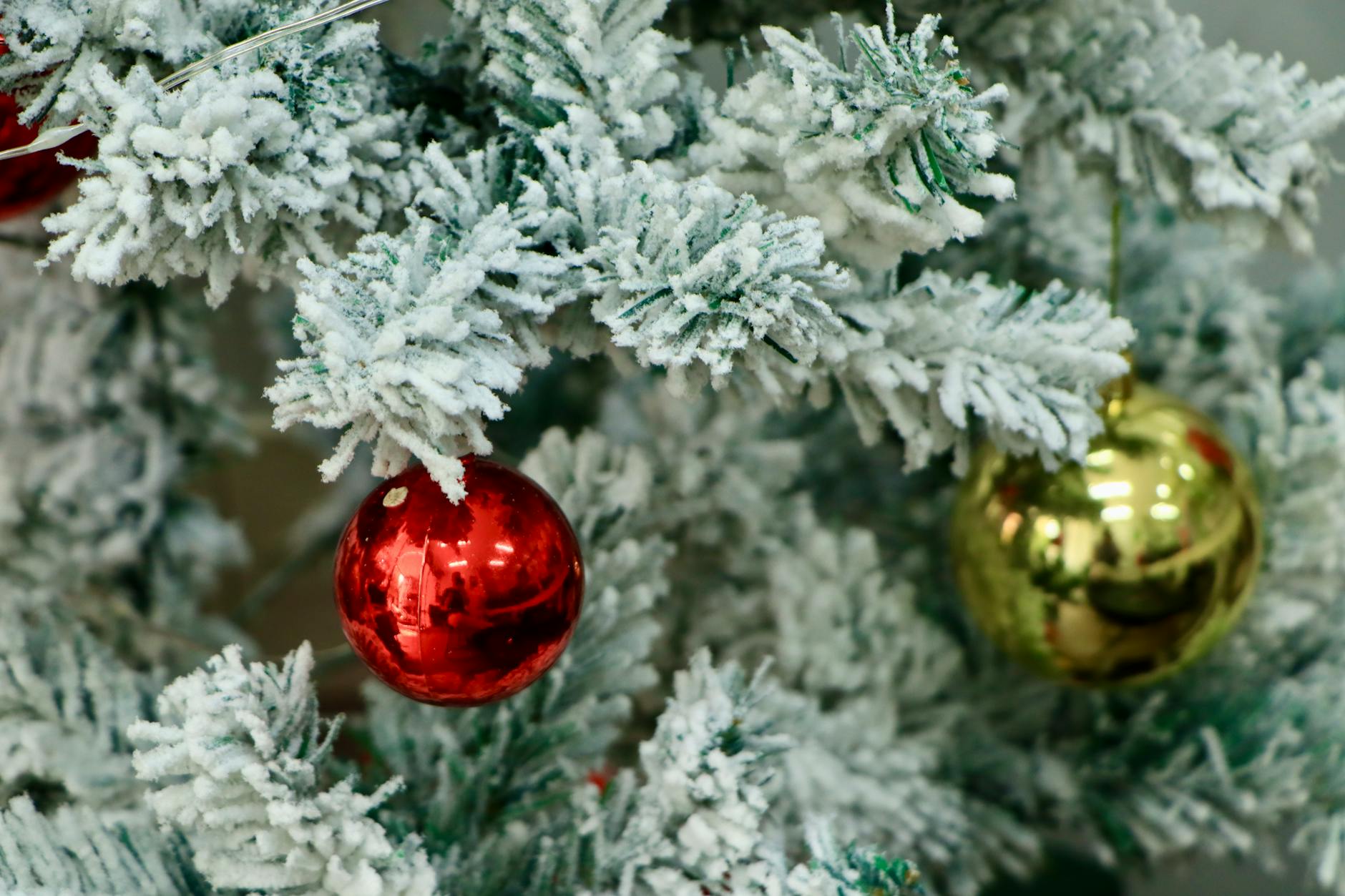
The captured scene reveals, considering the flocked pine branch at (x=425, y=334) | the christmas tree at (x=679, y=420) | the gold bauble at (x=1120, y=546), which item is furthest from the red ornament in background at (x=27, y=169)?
the gold bauble at (x=1120, y=546)

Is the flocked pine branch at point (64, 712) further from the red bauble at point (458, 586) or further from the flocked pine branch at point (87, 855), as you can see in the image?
the red bauble at point (458, 586)

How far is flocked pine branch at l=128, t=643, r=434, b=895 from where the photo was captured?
0.34 metres

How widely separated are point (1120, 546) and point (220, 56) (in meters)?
0.40

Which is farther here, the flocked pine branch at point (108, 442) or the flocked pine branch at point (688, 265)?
the flocked pine branch at point (108, 442)

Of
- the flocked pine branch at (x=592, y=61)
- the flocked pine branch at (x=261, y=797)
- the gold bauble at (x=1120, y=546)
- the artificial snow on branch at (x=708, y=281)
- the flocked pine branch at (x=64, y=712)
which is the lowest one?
the flocked pine branch at (x=64, y=712)

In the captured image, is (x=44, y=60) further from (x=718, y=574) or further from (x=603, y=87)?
(x=718, y=574)

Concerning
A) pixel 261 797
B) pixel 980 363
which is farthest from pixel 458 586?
pixel 980 363

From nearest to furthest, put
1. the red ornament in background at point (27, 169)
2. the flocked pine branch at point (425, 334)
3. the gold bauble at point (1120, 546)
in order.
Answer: the flocked pine branch at point (425, 334) → the red ornament in background at point (27, 169) → the gold bauble at point (1120, 546)

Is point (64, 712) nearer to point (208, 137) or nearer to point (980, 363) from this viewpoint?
point (208, 137)

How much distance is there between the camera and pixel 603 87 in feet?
1.22

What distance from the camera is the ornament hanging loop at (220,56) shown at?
0.34 metres

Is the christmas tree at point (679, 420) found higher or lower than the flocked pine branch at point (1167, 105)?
lower

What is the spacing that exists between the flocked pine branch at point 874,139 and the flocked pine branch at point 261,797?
23 centimetres

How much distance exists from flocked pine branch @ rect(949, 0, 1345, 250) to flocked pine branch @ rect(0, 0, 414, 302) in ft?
0.79
